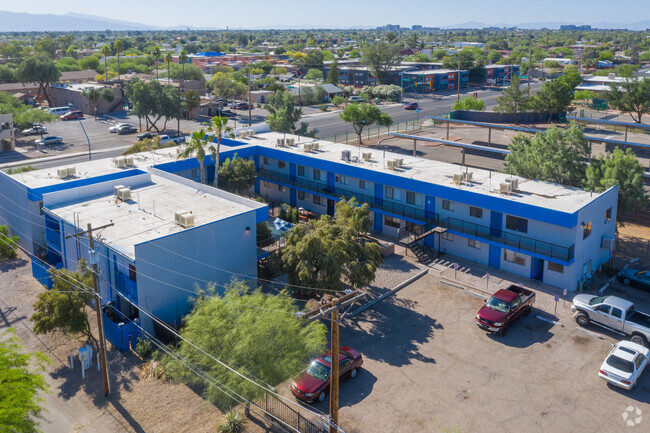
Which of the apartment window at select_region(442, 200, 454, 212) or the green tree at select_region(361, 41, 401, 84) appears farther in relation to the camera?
the green tree at select_region(361, 41, 401, 84)

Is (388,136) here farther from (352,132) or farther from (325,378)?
(325,378)

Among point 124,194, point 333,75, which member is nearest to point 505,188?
point 124,194

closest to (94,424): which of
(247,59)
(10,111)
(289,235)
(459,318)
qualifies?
(289,235)

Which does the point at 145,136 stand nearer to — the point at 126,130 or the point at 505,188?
the point at 126,130

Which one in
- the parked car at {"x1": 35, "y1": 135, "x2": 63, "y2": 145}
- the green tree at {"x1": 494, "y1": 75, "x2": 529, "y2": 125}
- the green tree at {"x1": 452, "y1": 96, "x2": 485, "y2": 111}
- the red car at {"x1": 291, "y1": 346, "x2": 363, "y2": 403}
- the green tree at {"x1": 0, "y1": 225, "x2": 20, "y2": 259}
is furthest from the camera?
the green tree at {"x1": 452, "y1": 96, "x2": 485, "y2": 111}

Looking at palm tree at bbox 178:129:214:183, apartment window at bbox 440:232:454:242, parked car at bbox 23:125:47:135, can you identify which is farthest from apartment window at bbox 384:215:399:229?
parked car at bbox 23:125:47:135

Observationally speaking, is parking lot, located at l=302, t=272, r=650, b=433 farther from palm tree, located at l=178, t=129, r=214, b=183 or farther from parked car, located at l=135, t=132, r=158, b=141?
parked car, located at l=135, t=132, r=158, b=141

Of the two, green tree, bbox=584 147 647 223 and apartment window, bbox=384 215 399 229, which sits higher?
green tree, bbox=584 147 647 223
